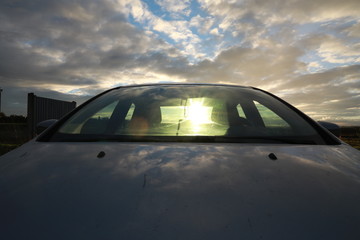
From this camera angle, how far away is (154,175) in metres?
1.02

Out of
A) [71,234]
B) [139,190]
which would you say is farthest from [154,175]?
[71,234]

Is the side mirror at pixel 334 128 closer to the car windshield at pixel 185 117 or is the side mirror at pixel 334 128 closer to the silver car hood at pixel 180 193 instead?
the car windshield at pixel 185 117

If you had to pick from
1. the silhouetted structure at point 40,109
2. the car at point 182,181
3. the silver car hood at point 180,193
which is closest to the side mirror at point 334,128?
the car at point 182,181

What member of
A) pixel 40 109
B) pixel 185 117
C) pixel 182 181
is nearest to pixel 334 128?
pixel 185 117

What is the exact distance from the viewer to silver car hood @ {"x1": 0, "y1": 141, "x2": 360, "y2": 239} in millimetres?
790

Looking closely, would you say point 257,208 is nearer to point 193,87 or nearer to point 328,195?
point 328,195

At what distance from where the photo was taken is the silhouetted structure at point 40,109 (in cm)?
1123

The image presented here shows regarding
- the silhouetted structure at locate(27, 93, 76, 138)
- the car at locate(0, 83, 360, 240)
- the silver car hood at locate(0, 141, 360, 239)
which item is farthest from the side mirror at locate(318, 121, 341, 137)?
the silhouetted structure at locate(27, 93, 76, 138)

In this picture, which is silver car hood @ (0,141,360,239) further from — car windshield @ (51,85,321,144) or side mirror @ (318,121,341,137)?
side mirror @ (318,121,341,137)

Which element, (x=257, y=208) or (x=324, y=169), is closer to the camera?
(x=257, y=208)

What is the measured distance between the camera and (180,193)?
92 centimetres

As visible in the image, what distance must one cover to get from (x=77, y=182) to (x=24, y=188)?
21 centimetres

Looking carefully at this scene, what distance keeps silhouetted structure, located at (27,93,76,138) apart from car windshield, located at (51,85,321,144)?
9.71 meters

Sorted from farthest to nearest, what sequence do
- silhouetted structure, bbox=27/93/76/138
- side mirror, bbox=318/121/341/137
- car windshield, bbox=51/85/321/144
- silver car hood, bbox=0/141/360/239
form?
silhouetted structure, bbox=27/93/76/138 → side mirror, bbox=318/121/341/137 → car windshield, bbox=51/85/321/144 → silver car hood, bbox=0/141/360/239
